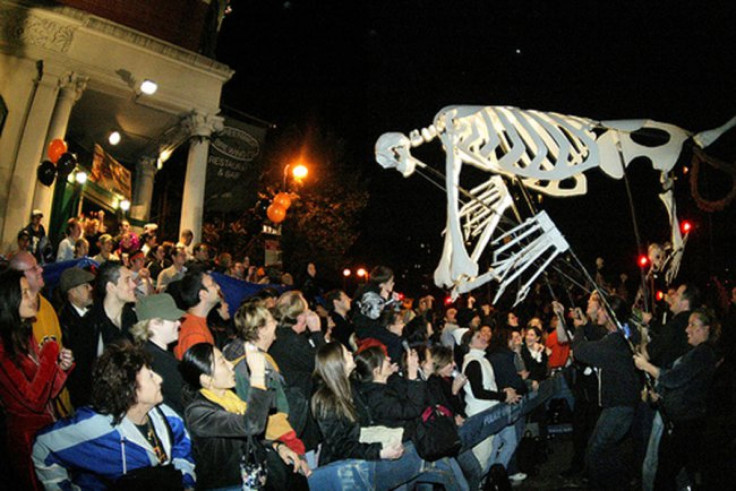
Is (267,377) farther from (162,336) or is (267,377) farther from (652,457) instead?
(652,457)

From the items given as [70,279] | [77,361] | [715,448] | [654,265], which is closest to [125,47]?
[70,279]

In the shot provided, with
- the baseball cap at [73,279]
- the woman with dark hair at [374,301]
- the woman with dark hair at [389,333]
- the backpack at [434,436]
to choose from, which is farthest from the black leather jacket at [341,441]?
the baseball cap at [73,279]

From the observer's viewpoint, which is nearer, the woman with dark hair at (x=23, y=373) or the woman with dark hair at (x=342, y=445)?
the woman with dark hair at (x=23, y=373)

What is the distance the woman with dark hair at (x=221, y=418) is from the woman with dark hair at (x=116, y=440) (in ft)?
0.49

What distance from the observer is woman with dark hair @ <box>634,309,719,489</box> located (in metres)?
5.35

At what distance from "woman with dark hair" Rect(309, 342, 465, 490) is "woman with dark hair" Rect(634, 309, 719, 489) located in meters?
2.83

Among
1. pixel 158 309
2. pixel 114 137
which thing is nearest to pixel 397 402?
pixel 158 309

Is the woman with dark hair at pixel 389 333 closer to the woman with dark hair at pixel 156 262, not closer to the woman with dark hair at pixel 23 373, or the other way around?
the woman with dark hair at pixel 23 373

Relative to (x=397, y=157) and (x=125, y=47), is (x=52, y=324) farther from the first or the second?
A: (x=125, y=47)

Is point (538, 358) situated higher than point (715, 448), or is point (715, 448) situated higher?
point (538, 358)

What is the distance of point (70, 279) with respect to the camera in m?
5.20

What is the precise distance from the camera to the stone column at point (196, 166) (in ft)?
59.9

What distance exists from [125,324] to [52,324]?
2.22 feet

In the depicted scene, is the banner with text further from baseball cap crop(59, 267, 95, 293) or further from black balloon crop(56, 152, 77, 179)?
baseball cap crop(59, 267, 95, 293)
